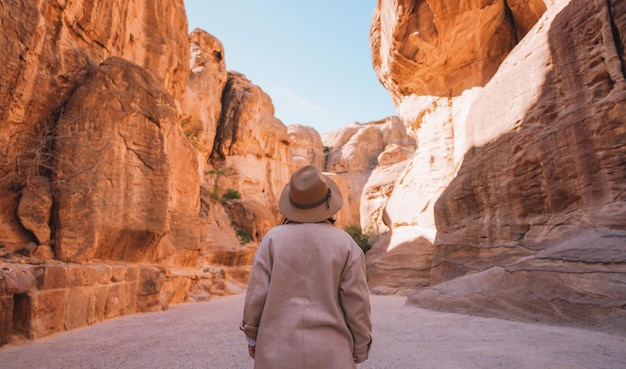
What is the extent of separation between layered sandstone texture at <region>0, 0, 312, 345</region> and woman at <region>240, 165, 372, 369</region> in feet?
12.0

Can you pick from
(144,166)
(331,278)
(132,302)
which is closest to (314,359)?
(331,278)

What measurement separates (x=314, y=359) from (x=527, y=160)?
8.01 m

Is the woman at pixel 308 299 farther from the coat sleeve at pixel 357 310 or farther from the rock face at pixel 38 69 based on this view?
the rock face at pixel 38 69

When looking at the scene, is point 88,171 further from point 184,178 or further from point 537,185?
point 537,185

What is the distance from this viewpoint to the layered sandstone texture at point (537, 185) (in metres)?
5.44

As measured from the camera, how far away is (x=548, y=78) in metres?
7.86

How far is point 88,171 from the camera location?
252 inches

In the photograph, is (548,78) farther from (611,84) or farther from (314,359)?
(314,359)

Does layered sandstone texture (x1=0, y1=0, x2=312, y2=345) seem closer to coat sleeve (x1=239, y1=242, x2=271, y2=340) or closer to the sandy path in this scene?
the sandy path

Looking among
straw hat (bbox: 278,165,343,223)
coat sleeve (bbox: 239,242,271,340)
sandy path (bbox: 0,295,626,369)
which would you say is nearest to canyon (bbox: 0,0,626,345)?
sandy path (bbox: 0,295,626,369)

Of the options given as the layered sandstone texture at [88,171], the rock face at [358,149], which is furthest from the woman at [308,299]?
the rock face at [358,149]

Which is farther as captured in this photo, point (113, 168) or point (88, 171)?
point (113, 168)

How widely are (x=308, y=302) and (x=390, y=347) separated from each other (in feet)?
8.41

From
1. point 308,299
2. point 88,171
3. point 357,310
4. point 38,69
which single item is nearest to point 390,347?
point 357,310
